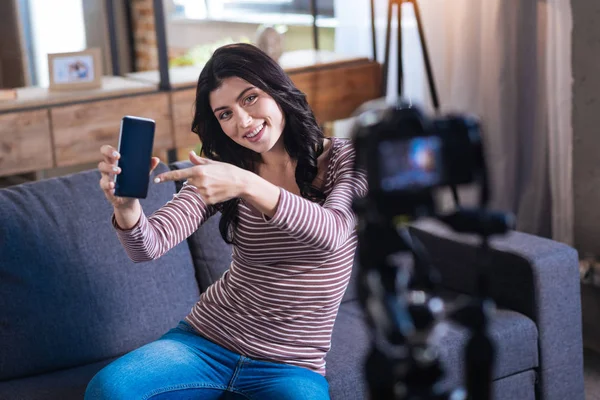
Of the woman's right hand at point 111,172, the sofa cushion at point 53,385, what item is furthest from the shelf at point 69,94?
the woman's right hand at point 111,172

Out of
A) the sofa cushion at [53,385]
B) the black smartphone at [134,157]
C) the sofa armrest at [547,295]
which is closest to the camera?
the black smartphone at [134,157]

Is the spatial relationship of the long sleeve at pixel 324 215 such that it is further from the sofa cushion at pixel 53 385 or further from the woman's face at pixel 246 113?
the sofa cushion at pixel 53 385

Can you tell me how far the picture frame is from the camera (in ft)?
9.62

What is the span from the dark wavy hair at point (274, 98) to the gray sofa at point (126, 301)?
0.40 metres

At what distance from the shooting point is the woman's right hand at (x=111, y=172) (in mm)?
1257

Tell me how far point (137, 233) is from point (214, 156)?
29cm

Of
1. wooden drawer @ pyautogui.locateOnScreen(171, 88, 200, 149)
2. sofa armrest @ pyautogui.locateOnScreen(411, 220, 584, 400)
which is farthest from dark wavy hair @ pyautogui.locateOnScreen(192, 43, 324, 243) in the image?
wooden drawer @ pyautogui.locateOnScreen(171, 88, 200, 149)

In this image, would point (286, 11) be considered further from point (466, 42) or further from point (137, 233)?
point (137, 233)

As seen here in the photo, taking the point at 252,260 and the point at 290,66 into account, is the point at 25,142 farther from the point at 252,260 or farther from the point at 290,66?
the point at 252,260

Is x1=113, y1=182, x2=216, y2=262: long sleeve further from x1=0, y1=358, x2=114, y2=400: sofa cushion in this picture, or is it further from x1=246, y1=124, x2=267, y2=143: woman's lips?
x1=0, y1=358, x2=114, y2=400: sofa cushion

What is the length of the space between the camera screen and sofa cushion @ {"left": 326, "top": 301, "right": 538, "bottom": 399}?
122cm

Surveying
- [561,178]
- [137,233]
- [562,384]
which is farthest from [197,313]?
[561,178]

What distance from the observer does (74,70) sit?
298cm

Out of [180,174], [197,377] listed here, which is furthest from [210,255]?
[180,174]
